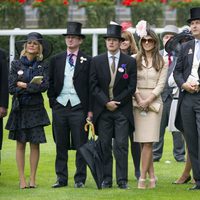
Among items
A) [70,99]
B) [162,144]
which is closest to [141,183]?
[70,99]

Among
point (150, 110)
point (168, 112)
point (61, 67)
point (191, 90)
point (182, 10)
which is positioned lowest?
point (168, 112)

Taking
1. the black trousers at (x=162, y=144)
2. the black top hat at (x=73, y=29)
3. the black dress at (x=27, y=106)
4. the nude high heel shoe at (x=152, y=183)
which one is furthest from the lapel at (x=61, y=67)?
the black trousers at (x=162, y=144)

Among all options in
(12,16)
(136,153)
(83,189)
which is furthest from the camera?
(12,16)

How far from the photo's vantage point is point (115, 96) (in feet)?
43.0

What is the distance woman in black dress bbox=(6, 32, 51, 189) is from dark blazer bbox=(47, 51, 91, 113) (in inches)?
5.9

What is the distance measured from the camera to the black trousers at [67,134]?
524 inches

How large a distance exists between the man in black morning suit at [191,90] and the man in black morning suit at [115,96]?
65 centimetres

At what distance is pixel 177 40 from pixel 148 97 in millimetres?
1455

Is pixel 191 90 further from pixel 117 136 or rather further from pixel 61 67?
pixel 61 67

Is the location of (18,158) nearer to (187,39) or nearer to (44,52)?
(44,52)

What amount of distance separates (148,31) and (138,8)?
2396 centimetres

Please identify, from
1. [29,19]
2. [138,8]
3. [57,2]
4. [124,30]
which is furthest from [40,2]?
[124,30]

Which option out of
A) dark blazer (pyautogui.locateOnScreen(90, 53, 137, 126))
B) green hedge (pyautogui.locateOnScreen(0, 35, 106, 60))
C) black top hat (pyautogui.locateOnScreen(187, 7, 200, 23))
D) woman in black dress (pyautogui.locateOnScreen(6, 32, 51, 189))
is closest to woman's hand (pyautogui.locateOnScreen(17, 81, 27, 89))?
woman in black dress (pyautogui.locateOnScreen(6, 32, 51, 189))

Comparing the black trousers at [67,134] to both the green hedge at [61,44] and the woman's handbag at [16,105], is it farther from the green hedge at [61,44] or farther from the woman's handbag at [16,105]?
the green hedge at [61,44]
